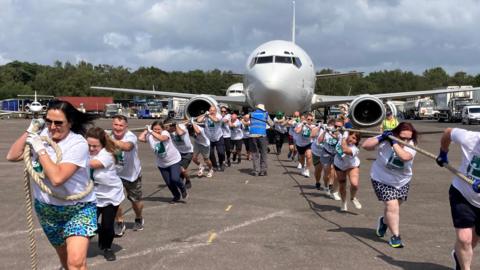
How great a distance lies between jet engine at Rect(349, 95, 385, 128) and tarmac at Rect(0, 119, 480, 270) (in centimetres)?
1076

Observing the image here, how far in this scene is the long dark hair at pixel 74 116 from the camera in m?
3.85

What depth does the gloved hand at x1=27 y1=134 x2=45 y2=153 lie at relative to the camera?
136 inches

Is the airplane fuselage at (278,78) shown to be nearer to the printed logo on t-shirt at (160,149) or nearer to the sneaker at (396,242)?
the printed logo on t-shirt at (160,149)

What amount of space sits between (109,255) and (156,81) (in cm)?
11893

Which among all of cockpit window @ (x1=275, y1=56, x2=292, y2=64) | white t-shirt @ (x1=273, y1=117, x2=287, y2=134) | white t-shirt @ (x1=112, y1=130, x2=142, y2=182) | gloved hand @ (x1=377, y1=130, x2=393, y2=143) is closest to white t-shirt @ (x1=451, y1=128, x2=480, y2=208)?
gloved hand @ (x1=377, y1=130, x2=393, y2=143)

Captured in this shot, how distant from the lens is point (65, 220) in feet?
12.6

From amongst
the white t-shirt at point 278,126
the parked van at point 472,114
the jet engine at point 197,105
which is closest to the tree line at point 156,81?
the parked van at point 472,114

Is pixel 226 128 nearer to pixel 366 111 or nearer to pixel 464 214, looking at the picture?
pixel 366 111

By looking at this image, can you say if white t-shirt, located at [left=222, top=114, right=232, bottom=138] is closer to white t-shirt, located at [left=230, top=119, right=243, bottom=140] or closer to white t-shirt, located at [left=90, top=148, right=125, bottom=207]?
white t-shirt, located at [left=230, top=119, right=243, bottom=140]

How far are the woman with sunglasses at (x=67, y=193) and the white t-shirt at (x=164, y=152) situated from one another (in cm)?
421

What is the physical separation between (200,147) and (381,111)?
39.6 feet

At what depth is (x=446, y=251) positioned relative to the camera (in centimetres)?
587

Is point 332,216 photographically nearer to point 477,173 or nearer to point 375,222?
point 375,222

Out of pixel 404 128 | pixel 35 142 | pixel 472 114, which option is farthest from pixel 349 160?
pixel 472 114
